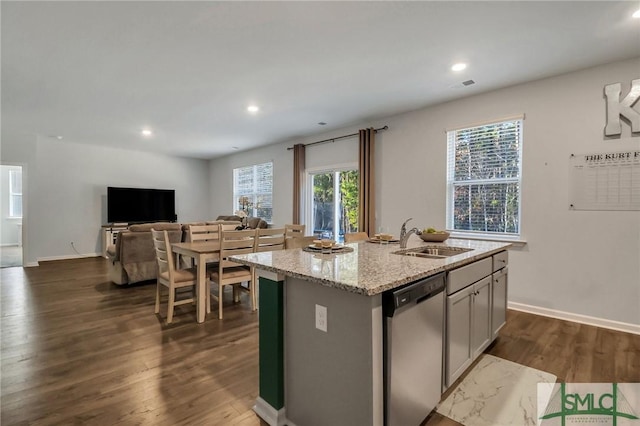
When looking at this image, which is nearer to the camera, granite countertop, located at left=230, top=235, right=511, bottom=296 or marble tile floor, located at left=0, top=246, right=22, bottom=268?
granite countertop, located at left=230, top=235, right=511, bottom=296

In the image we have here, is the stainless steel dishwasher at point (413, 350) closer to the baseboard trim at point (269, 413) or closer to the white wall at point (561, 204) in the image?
the baseboard trim at point (269, 413)

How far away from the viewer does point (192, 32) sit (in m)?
2.52

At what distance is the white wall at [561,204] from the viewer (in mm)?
3018

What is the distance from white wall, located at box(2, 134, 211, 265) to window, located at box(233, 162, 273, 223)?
2081 millimetres

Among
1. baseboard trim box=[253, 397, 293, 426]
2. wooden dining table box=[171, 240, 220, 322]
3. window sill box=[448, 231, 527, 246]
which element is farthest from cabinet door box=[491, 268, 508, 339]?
wooden dining table box=[171, 240, 220, 322]

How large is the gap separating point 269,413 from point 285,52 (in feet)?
9.51

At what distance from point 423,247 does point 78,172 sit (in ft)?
25.9

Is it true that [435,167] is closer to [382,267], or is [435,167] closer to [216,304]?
[382,267]

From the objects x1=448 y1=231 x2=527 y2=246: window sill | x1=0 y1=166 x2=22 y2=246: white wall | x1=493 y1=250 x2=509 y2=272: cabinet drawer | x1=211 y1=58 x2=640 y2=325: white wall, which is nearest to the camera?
x1=493 y1=250 x2=509 y2=272: cabinet drawer

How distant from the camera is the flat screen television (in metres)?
7.18

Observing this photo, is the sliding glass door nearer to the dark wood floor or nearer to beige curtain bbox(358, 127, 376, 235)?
beige curtain bbox(358, 127, 376, 235)

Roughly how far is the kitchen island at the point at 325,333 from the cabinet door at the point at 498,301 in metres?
0.83

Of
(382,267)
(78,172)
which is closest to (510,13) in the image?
(382,267)

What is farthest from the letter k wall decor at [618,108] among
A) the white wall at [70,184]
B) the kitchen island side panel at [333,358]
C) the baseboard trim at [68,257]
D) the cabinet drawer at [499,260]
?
the baseboard trim at [68,257]
